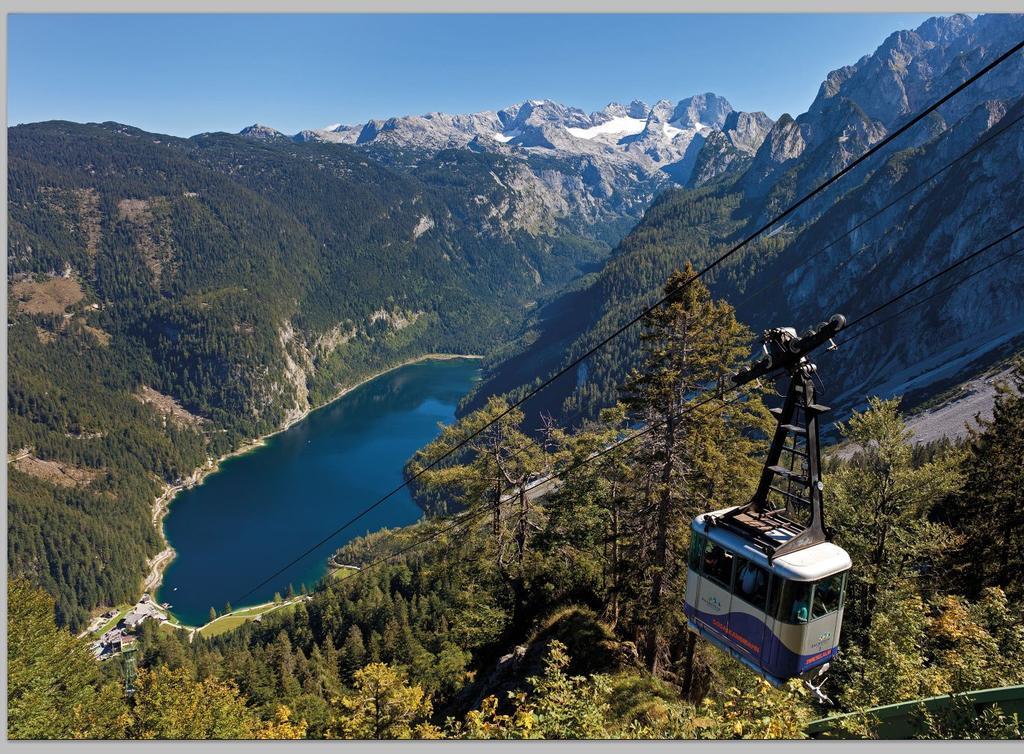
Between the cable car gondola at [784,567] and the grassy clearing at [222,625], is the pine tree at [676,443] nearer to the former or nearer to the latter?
the cable car gondola at [784,567]

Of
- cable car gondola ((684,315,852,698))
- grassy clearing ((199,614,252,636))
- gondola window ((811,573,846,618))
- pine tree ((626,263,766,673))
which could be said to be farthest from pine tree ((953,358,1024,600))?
grassy clearing ((199,614,252,636))

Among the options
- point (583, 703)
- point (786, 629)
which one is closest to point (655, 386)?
point (786, 629)

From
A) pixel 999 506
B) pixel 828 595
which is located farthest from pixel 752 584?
pixel 999 506

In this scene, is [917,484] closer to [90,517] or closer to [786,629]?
[786,629]

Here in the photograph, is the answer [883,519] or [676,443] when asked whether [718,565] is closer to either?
[676,443]

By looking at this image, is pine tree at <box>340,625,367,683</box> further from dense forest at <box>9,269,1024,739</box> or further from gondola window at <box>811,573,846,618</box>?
gondola window at <box>811,573,846,618</box>
